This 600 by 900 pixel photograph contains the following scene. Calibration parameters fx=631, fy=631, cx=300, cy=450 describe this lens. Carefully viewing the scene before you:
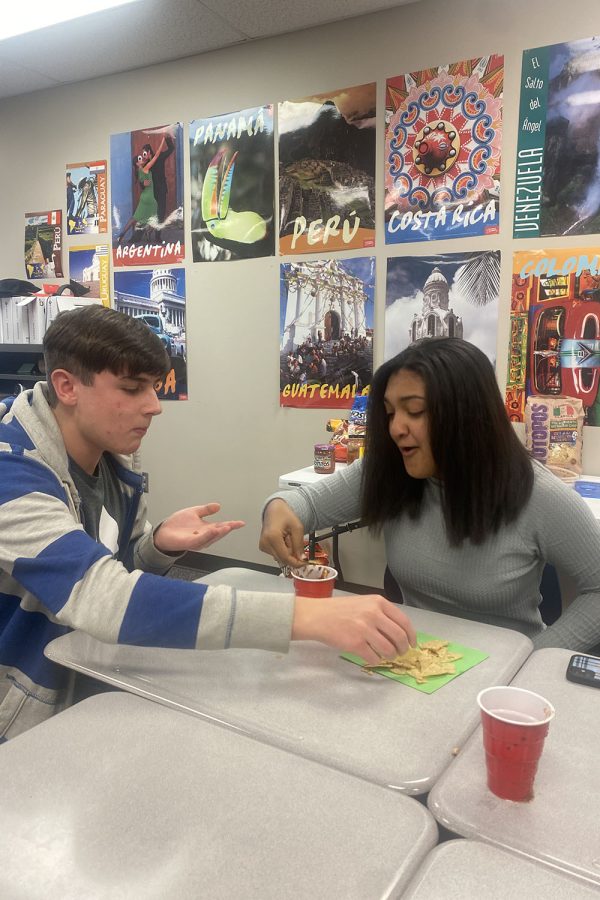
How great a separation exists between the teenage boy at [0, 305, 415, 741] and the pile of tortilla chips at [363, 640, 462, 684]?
0.08 meters

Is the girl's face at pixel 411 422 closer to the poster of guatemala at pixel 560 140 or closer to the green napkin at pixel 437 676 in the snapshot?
the green napkin at pixel 437 676

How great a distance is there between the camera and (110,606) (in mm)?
966

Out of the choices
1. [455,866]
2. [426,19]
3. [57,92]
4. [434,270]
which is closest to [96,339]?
[455,866]

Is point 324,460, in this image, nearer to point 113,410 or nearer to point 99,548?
point 113,410

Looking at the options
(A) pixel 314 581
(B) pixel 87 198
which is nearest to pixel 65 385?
(A) pixel 314 581

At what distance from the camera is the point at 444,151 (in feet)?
9.32

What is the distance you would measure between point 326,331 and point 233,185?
3.15 ft

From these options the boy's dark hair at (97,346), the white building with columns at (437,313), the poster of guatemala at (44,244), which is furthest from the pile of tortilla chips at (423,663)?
the poster of guatemala at (44,244)

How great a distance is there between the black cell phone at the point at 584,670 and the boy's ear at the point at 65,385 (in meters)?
1.04

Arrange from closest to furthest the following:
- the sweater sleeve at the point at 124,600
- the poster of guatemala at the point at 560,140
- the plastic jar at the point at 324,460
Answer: the sweater sleeve at the point at 124,600 < the poster of guatemala at the point at 560,140 < the plastic jar at the point at 324,460

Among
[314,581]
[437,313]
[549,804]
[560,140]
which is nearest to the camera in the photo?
[549,804]

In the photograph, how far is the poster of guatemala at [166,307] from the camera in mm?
3670

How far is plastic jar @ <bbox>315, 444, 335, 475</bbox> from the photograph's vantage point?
9.31ft

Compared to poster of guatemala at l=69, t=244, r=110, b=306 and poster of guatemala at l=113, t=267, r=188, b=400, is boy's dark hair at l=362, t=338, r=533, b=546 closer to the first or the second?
poster of guatemala at l=113, t=267, r=188, b=400
